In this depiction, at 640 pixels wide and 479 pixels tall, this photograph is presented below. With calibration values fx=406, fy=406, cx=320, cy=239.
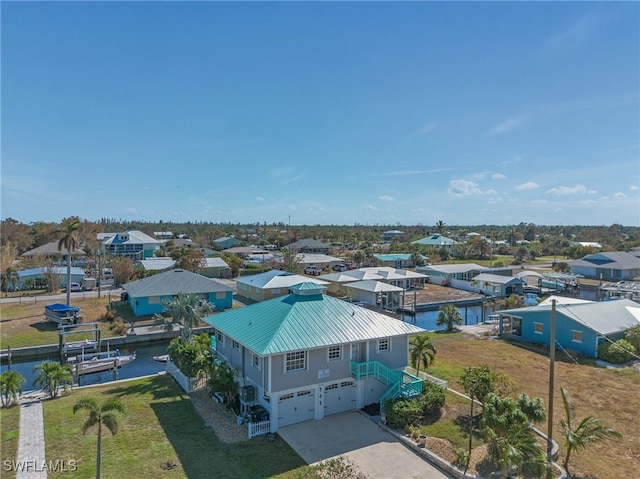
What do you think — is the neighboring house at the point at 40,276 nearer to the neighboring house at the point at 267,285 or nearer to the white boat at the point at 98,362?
the neighboring house at the point at 267,285

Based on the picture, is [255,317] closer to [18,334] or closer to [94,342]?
[94,342]

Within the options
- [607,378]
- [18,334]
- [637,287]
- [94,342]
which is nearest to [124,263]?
[18,334]

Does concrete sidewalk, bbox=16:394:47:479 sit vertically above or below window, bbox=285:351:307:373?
below

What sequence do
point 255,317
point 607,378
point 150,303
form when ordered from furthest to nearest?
point 150,303, point 607,378, point 255,317

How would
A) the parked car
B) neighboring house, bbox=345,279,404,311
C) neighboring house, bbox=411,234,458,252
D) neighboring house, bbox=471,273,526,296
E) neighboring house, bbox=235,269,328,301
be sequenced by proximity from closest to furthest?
neighboring house, bbox=235,269,328,301 → neighboring house, bbox=345,279,404,311 → neighboring house, bbox=471,273,526,296 → the parked car → neighboring house, bbox=411,234,458,252

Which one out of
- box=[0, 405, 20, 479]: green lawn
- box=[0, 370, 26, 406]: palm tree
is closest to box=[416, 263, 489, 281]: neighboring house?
box=[0, 370, 26, 406]: palm tree

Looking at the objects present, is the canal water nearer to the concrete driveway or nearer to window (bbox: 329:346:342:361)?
the concrete driveway

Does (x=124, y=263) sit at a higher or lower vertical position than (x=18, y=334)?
higher
